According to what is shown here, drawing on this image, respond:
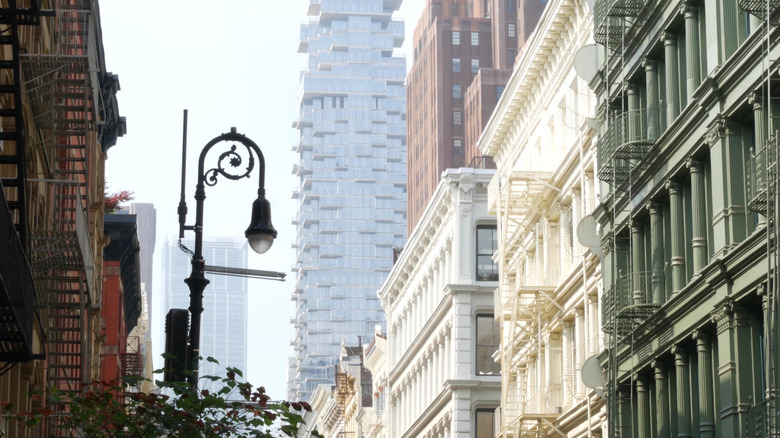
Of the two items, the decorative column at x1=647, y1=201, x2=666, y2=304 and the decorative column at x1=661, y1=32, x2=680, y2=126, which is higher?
the decorative column at x1=661, y1=32, x2=680, y2=126

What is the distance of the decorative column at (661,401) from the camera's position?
35750mm

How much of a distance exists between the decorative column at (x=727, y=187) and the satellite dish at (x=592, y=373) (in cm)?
1099

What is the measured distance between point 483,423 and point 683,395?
36.6 meters

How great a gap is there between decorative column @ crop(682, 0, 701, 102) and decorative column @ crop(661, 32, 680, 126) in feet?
4.31

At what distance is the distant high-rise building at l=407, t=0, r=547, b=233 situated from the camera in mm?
176500

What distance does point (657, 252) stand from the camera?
36.9 meters

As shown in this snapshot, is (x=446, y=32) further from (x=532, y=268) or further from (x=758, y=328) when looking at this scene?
(x=758, y=328)

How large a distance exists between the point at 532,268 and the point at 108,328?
1986cm

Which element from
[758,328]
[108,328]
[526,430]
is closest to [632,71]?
[758,328]

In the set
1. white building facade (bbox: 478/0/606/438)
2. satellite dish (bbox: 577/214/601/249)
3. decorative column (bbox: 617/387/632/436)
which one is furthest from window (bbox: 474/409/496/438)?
decorative column (bbox: 617/387/632/436)

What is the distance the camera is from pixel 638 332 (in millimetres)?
38031

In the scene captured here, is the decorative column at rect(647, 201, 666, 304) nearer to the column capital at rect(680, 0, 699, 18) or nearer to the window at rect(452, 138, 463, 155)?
the column capital at rect(680, 0, 699, 18)

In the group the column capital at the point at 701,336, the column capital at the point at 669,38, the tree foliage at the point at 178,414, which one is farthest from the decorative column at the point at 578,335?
the tree foliage at the point at 178,414

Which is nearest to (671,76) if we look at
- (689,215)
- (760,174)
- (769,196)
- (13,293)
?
(689,215)
